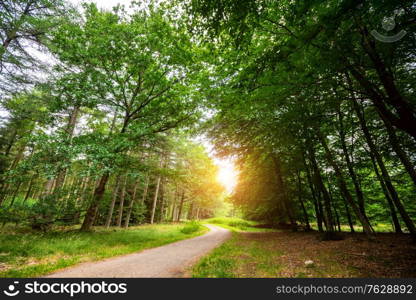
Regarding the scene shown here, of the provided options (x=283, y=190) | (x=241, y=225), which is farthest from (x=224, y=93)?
(x=241, y=225)

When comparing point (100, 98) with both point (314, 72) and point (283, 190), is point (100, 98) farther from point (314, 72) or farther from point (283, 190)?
point (283, 190)

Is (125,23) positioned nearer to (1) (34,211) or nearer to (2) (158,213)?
(1) (34,211)

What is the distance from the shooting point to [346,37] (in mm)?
3537

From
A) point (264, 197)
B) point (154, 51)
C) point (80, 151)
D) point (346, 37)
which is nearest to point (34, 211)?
point (80, 151)

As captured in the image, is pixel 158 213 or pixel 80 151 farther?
pixel 158 213

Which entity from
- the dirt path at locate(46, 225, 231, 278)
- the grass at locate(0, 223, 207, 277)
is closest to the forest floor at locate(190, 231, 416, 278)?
the dirt path at locate(46, 225, 231, 278)

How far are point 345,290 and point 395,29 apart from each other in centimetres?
625

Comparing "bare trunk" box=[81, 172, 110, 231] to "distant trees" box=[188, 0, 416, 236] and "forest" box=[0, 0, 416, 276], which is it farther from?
"distant trees" box=[188, 0, 416, 236]

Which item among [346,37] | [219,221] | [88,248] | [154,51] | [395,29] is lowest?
[219,221]

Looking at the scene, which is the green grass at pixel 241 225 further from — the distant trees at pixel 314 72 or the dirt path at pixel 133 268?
the dirt path at pixel 133 268

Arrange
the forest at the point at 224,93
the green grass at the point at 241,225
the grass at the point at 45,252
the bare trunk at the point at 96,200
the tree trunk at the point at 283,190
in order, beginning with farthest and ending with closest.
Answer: the green grass at the point at 241,225 → the tree trunk at the point at 283,190 → the bare trunk at the point at 96,200 → the grass at the point at 45,252 → the forest at the point at 224,93

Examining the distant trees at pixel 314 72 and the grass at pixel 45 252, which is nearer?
the distant trees at pixel 314 72

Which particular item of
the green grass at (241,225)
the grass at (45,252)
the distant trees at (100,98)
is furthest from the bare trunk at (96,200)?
the green grass at (241,225)

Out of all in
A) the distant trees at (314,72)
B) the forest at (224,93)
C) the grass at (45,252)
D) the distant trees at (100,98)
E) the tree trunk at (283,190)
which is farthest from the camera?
the tree trunk at (283,190)
